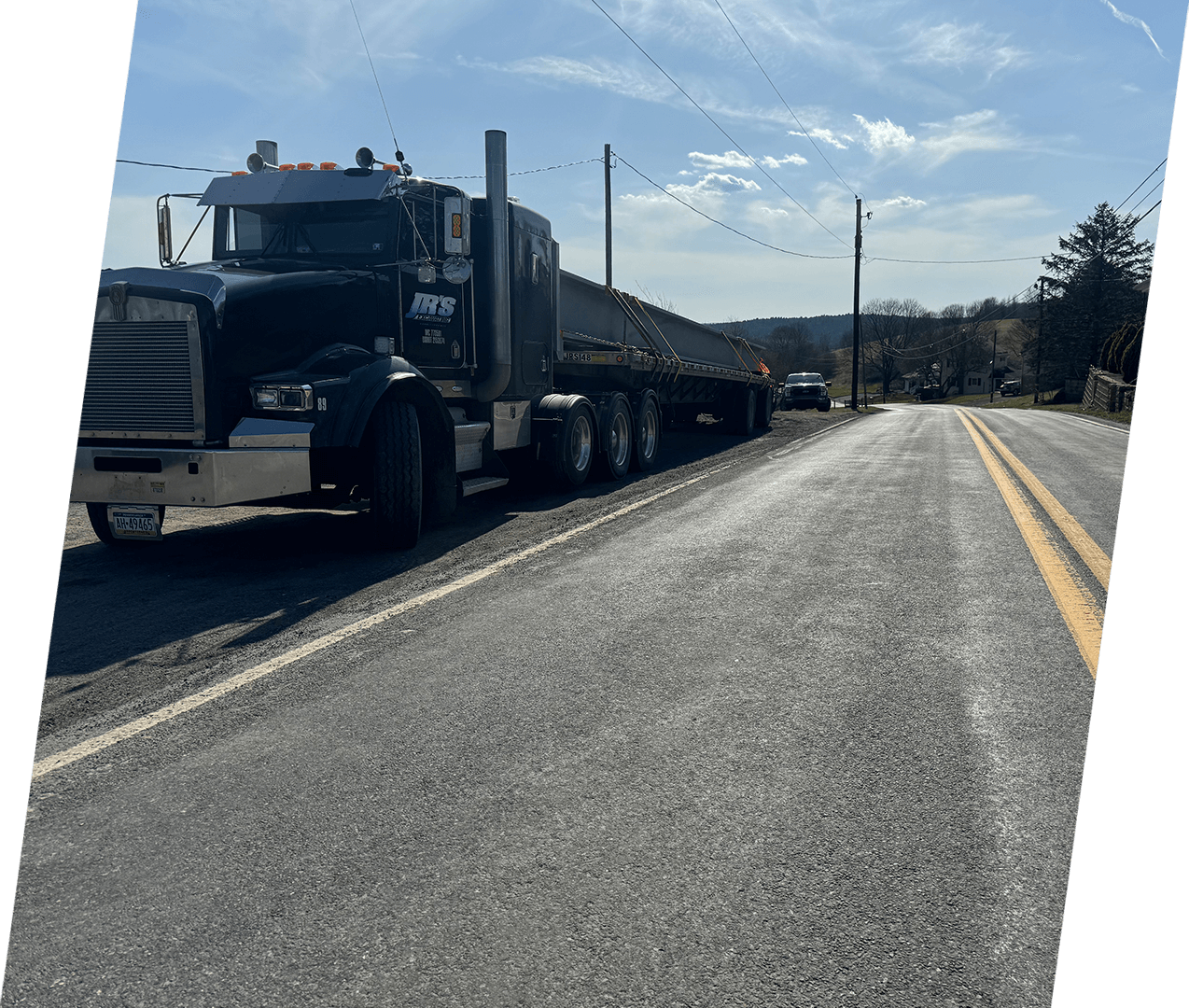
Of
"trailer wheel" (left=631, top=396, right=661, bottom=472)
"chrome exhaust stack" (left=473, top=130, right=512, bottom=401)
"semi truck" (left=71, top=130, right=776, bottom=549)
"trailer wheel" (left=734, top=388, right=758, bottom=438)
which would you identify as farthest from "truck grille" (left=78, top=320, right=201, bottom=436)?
"trailer wheel" (left=734, top=388, right=758, bottom=438)

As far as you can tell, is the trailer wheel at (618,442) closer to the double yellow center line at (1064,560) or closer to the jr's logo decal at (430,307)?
the jr's logo decal at (430,307)

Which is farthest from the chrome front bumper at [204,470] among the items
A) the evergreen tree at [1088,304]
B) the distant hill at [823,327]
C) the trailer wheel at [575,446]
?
the distant hill at [823,327]

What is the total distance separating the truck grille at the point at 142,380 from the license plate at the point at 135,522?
57 cm

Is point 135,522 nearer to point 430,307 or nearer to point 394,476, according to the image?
point 394,476

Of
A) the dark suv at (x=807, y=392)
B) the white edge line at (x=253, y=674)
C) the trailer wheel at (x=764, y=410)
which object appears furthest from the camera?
the dark suv at (x=807, y=392)

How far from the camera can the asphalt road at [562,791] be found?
2096mm

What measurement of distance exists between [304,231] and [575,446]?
14.9ft

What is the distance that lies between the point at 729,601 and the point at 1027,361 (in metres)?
101

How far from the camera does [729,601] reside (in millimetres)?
5648

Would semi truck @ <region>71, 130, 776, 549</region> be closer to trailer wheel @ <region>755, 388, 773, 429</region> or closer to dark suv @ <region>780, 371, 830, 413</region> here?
trailer wheel @ <region>755, 388, 773, 429</region>

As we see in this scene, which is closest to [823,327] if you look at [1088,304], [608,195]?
[1088,304]

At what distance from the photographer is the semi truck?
22.1 ft

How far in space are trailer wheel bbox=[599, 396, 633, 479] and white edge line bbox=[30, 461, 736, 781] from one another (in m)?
5.16

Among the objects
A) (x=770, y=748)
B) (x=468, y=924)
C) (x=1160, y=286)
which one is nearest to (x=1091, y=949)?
(x=1160, y=286)
